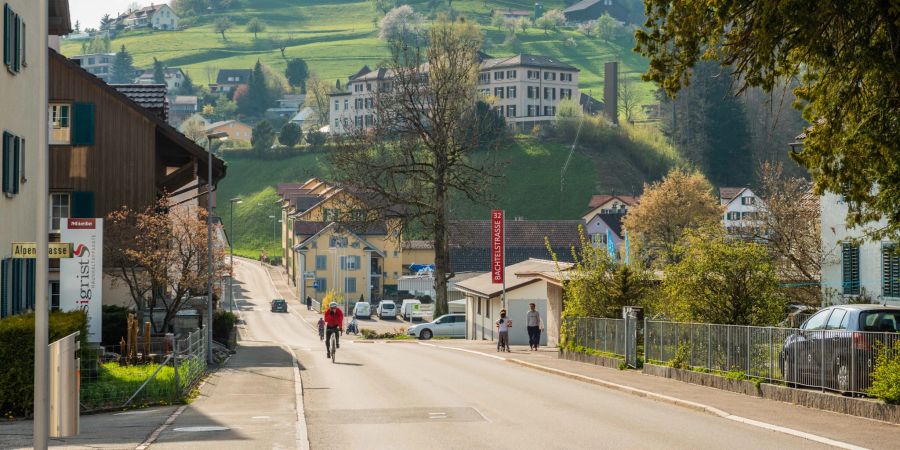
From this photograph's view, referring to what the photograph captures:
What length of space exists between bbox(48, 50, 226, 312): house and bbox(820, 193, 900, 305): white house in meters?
21.7

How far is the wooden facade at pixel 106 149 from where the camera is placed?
128ft

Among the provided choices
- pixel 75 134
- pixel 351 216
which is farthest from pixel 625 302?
pixel 351 216

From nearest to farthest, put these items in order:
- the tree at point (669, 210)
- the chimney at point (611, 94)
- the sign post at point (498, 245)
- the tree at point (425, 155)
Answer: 1. the sign post at point (498, 245)
2. the tree at point (425, 155)
3. the tree at point (669, 210)
4. the chimney at point (611, 94)

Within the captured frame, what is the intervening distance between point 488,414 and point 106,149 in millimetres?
25069

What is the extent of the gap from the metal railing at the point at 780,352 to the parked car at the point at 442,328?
3791 centimetres

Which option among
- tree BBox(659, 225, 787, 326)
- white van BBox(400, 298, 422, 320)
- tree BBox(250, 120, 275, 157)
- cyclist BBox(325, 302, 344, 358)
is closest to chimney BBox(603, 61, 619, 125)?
tree BBox(250, 120, 275, 157)

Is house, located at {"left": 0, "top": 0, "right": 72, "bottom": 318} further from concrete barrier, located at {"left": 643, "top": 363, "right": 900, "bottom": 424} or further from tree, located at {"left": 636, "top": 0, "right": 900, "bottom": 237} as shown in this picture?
concrete barrier, located at {"left": 643, "top": 363, "right": 900, "bottom": 424}

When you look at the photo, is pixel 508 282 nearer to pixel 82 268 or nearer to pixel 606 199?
pixel 82 268

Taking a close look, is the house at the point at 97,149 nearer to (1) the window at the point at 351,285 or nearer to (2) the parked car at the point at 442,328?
(2) the parked car at the point at 442,328

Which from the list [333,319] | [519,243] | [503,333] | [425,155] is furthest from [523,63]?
[333,319]

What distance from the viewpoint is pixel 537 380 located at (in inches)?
1045

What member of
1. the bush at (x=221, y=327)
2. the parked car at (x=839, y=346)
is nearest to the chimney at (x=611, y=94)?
the bush at (x=221, y=327)

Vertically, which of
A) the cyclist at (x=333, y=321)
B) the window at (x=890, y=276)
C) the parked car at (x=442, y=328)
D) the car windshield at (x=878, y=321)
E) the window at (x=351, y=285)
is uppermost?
the window at (x=890, y=276)

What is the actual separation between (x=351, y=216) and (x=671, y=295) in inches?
1125
